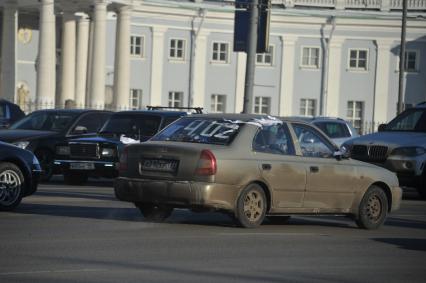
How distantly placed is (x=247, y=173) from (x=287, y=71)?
1885 inches

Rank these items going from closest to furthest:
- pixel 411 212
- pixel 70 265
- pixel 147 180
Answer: pixel 70 265
pixel 147 180
pixel 411 212

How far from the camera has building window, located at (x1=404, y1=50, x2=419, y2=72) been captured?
6241 centimetres

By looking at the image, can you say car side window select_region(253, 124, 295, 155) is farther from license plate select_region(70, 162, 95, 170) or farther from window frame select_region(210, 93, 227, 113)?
window frame select_region(210, 93, 227, 113)

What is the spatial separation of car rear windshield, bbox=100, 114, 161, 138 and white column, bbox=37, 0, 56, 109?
25.8 m

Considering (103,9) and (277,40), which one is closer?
(103,9)

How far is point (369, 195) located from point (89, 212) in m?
4.20

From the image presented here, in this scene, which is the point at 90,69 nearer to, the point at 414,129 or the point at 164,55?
the point at 164,55

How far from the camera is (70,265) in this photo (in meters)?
10.9

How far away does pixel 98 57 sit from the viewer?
5209cm

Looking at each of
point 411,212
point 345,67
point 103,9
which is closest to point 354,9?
point 345,67

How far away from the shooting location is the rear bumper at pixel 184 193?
14.3 meters

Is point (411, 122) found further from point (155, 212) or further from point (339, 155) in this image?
point (155, 212)

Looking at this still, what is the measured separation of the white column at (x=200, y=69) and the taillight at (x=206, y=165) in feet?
152

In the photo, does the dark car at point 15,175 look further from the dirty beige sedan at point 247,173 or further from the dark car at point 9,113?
the dark car at point 9,113
